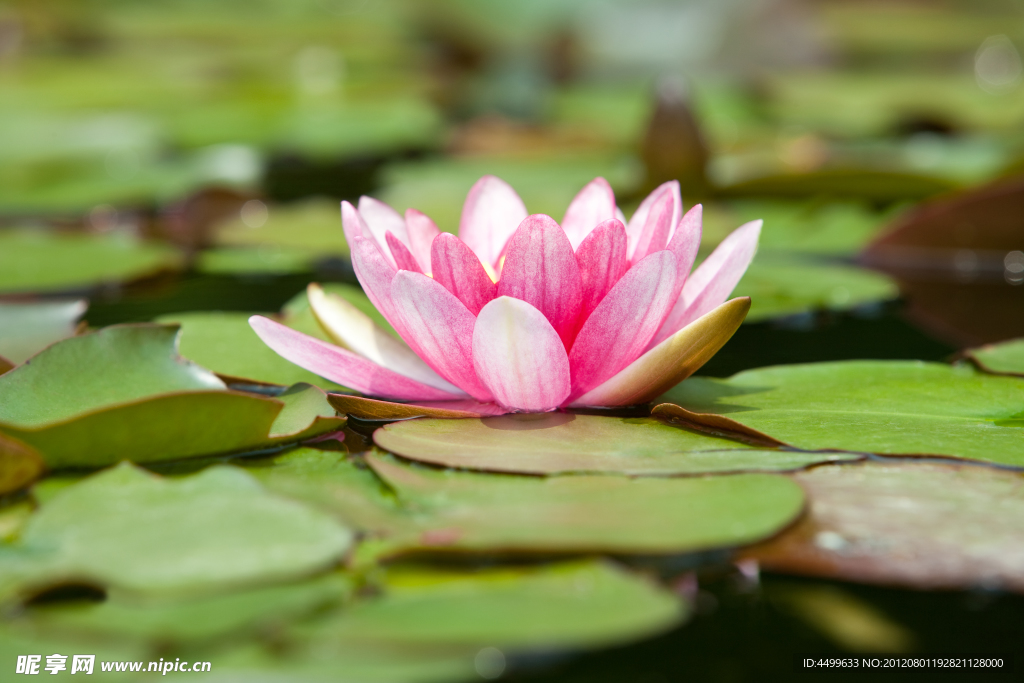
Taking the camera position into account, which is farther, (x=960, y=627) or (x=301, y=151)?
(x=301, y=151)

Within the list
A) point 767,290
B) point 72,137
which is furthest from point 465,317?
point 72,137

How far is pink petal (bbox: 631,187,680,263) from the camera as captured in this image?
4.01 ft

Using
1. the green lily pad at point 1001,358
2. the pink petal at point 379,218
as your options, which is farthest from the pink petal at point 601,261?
the green lily pad at point 1001,358

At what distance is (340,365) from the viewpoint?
3.99ft

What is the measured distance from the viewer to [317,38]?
6.64 metres

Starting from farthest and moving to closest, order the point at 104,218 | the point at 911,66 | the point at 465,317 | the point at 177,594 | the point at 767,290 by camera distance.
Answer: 1. the point at 911,66
2. the point at 104,218
3. the point at 767,290
4. the point at 465,317
5. the point at 177,594

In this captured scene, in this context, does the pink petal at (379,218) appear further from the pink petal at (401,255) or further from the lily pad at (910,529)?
the lily pad at (910,529)

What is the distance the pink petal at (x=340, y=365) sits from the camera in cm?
118

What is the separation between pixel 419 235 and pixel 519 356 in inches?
13.3

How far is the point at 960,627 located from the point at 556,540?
351 millimetres

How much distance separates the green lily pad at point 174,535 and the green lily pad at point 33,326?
601 mm

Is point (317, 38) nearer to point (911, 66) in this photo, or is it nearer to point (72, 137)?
point (72, 137)

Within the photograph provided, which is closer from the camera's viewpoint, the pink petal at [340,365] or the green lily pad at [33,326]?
the pink petal at [340,365]

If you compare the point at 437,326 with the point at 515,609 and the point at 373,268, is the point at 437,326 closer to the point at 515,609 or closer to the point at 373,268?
the point at 373,268
